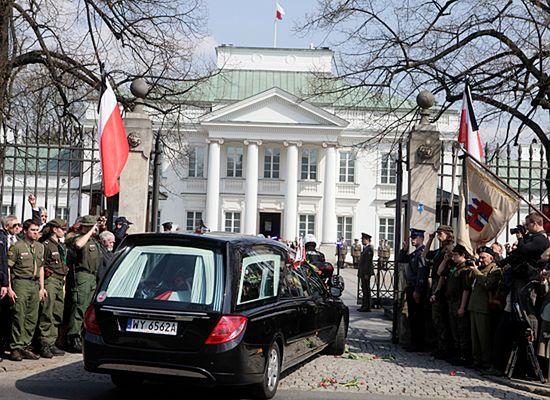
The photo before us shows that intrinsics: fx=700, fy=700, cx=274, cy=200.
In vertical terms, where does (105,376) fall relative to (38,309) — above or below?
below

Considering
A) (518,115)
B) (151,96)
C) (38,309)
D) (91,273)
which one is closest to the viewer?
(38,309)

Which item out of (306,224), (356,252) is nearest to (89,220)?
(356,252)

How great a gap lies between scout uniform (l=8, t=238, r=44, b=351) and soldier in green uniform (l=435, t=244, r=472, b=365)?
5746mm

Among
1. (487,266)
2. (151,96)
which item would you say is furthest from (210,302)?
(151,96)

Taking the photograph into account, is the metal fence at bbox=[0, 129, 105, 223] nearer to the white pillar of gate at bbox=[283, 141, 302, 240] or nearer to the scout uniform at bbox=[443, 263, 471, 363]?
the scout uniform at bbox=[443, 263, 471, 363]

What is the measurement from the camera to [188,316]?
6484 mm

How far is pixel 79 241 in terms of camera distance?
32.1 ft

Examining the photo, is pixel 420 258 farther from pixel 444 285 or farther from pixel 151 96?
pixel 151 96

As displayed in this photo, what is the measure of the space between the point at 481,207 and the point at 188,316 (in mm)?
6015

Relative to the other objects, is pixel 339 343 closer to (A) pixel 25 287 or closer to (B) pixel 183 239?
(B) pixel 183 239

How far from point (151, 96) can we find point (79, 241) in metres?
8.46

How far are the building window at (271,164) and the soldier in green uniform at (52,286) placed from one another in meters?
40.4

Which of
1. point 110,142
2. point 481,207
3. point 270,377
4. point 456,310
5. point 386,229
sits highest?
point 110,142

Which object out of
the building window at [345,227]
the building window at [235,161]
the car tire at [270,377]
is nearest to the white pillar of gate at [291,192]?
the building window at [345,227]
